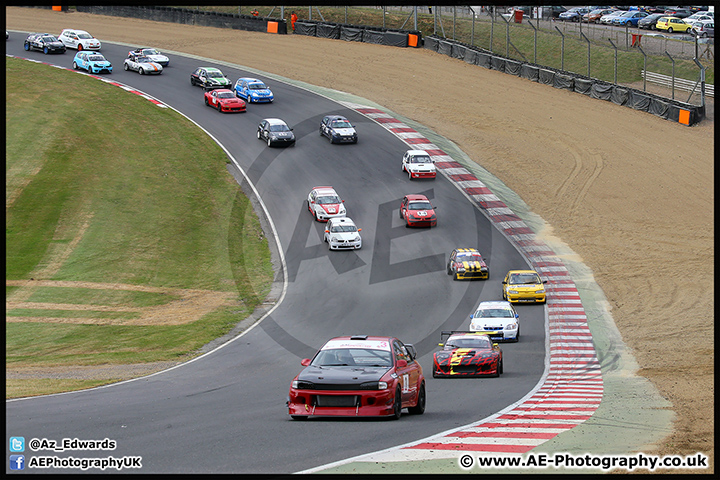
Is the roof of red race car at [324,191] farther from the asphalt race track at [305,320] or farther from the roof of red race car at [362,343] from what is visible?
the roof of red race car at [362,343]

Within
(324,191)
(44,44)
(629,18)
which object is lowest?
(324,191)

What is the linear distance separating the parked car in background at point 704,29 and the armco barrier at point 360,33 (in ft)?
83.7

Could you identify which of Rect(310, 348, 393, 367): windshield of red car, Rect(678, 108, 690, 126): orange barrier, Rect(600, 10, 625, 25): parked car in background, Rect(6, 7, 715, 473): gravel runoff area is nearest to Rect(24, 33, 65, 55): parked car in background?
Rect(6, 7, 715, 473): gravel runoff area

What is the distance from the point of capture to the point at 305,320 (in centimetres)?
2800

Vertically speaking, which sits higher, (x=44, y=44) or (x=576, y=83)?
(x=44, y=44)

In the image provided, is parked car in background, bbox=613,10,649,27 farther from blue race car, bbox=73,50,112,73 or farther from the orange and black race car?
the orange and black race car

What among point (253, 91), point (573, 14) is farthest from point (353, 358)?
point (573, 14)

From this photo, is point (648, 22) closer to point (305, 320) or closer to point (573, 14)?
point (573, 14)

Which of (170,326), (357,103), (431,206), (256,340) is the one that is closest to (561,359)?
(256,340)

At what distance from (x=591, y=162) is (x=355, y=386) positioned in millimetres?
36851

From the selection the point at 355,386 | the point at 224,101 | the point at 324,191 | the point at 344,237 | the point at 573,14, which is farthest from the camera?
the point at 573,14

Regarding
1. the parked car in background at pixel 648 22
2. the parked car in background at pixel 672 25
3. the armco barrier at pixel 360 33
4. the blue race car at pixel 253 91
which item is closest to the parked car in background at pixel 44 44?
the blue race car at pixel 253 91

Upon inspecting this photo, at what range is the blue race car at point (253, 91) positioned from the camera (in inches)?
2173

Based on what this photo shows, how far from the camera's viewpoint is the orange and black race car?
19891 millimetres
